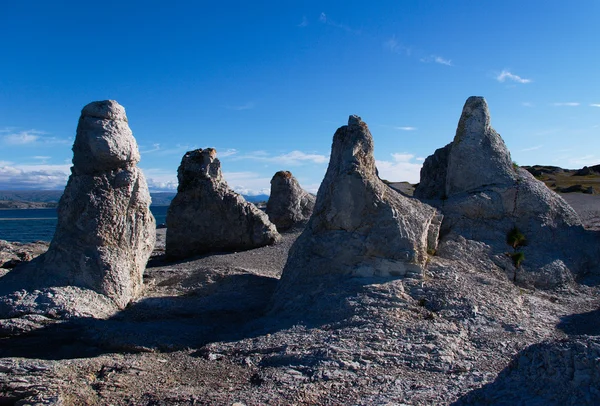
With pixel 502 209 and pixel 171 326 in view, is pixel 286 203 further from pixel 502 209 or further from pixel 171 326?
pixel 171 326

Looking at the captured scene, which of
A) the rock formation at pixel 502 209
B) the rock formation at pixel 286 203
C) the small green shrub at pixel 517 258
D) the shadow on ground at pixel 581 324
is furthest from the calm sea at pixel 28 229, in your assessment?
the shadow on ground at pixel 581 324

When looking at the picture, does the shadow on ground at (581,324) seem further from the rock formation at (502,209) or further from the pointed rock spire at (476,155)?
the pointed rock spire at (476,155)

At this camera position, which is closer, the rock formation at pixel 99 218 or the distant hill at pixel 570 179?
the rock formation at pixel 99 218

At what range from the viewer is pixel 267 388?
8.12 m

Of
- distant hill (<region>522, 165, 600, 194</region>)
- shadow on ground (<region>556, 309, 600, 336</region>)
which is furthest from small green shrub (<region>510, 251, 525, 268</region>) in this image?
distant hill (<region>522, 165, 600, 194</region>)

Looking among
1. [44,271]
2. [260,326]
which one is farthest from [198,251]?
[260,326]

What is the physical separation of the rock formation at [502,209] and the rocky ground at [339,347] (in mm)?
712

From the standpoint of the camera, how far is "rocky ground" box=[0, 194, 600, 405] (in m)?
7.61

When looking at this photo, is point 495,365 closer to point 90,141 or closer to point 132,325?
point 132,325

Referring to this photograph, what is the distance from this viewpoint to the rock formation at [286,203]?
28.4 metres

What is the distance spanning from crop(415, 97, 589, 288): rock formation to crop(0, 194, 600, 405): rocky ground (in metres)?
0.71

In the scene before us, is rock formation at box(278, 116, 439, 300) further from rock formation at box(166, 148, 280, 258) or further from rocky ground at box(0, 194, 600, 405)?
rock formation at box(166, 148, 280, 258)

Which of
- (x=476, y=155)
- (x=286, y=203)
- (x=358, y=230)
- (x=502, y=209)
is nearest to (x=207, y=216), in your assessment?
(x=286, y=203)

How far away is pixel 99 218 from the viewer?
1288 cm
